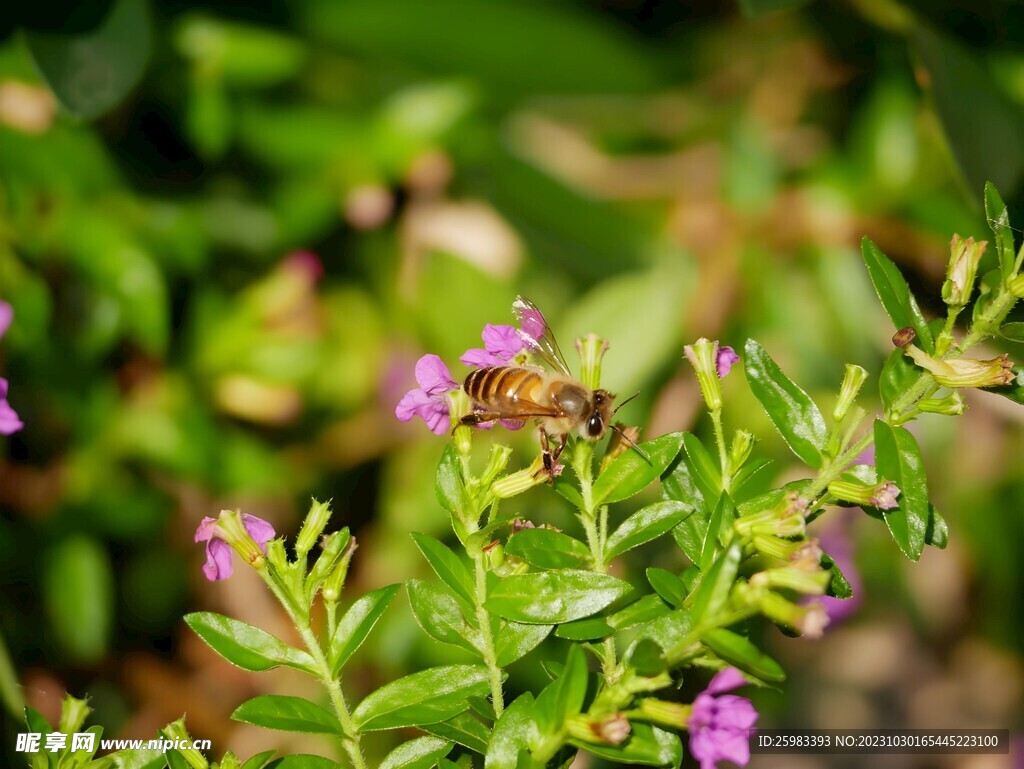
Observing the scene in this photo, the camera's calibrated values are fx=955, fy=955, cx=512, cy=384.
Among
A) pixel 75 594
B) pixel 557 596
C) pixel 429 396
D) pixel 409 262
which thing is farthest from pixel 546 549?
pixel 409 262

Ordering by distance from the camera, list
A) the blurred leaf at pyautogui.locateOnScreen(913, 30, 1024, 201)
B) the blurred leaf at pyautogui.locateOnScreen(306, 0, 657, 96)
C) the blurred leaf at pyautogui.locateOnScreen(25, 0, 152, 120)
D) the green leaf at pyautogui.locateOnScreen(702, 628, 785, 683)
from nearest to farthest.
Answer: the green leaf at pyautogui.locateOnScreen(702, 628, 785, 683) → the blurred leaf at pyautogui.locateOnScreen(25, 0, 152, 120) → the blurred leaf at pyautogui.locateOnScreen(913, 30, 1024, 201) → the blurred leaf at pyautogui.locateOnScreen(306, 0, 657, 96)

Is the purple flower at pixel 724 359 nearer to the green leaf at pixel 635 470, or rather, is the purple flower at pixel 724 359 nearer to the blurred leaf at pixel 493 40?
the green leaf at pixel 635 470

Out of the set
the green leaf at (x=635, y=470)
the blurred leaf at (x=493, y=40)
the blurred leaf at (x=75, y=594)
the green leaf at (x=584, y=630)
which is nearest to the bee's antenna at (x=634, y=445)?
the green leaf at (x=635, y=470)

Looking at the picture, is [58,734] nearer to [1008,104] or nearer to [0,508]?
[0,508]

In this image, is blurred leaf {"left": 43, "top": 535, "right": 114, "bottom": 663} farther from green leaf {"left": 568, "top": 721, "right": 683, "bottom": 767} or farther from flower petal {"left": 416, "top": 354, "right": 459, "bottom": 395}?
green leaf {"left": 568, "top": 721, "right": 683, "bottom": 767}

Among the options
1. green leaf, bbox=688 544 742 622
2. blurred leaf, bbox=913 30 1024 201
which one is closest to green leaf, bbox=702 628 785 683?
green leaf, bbox=688 544 742 622

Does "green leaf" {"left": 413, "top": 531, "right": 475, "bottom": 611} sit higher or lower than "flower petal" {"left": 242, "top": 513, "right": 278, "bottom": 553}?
lower
